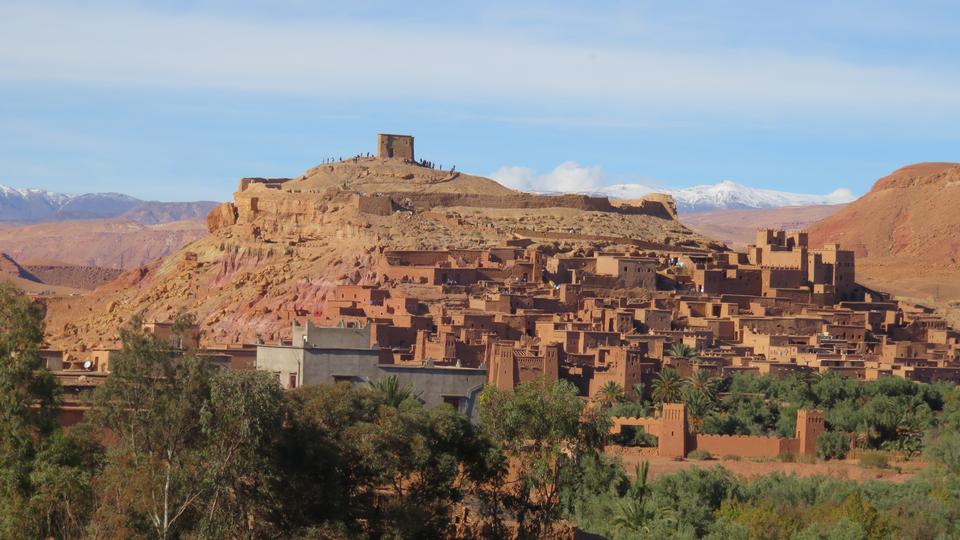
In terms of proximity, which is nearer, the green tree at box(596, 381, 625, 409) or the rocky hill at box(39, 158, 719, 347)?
the green tree at box(596, 381, 625, 409)

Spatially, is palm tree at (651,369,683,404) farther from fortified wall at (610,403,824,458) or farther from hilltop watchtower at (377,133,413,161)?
hilltop watchtower at (377,133,413,161)

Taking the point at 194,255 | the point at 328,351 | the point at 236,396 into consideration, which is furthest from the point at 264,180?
the point at 236,396

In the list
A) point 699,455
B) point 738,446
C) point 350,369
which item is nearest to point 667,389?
point 738,446

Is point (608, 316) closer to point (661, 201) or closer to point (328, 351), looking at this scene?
point (328, 351)

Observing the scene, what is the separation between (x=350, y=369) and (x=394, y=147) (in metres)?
48.7

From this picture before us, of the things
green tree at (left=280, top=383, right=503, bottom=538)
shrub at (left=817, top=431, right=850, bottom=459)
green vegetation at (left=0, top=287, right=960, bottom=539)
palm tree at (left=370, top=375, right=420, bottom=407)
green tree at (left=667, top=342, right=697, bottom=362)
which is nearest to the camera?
green vegetation at (left=0, top=287, right=960, bottom=539)

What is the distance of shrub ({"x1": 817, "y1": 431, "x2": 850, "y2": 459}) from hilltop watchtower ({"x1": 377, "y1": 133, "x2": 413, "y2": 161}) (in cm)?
4190

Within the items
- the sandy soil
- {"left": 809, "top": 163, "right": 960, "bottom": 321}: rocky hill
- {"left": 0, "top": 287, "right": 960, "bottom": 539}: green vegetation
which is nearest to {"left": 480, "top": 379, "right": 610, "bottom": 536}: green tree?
{"left": 0, "top": 287, "right": 960, "bottom": 539}: green vegetation

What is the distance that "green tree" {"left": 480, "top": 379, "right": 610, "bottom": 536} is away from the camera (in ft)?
116

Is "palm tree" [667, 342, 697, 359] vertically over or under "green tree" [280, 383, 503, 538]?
over

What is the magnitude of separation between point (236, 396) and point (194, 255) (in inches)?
1931

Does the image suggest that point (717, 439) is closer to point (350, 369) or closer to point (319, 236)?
point (350, 369)

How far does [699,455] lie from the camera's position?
4891 cm

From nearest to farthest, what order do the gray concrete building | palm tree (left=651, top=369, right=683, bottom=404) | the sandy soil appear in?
the gray concrete building → the sandy soil → palm tree (left=651, top=369, right=683, bottom=404)
